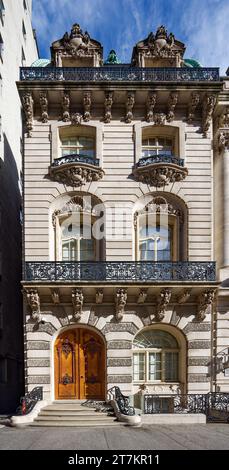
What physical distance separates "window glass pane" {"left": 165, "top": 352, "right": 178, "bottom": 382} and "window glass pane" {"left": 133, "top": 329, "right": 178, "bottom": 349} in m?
0.36

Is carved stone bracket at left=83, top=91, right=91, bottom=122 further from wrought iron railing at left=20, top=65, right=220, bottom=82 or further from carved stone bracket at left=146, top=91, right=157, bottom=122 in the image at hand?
carved stone bracket at left=146, top=91, right=157, bottom=122

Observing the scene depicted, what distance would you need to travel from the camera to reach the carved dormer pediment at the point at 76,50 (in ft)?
59.6

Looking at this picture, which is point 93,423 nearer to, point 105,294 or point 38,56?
point 105,294

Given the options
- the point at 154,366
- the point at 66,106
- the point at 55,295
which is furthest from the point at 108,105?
the point at 154,366

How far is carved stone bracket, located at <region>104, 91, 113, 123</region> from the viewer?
1686 centimetres

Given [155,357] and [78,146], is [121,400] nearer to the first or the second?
[155,357]

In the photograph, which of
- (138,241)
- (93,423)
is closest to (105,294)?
(138,241)

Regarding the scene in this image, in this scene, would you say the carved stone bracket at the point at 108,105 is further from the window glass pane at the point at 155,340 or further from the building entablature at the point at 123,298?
the window glass pane at the point at 155,340

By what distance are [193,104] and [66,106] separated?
20.0 feet

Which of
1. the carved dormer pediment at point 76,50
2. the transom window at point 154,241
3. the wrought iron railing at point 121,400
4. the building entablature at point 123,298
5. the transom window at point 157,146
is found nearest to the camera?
the wrought iron railing at point 121,400

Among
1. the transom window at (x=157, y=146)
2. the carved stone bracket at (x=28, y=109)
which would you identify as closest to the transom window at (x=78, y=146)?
the carved stone bracket at (x=28, y=109)

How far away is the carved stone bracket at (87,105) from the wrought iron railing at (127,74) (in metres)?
0.89

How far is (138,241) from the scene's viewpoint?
1712cm

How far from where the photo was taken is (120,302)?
15.7 m
